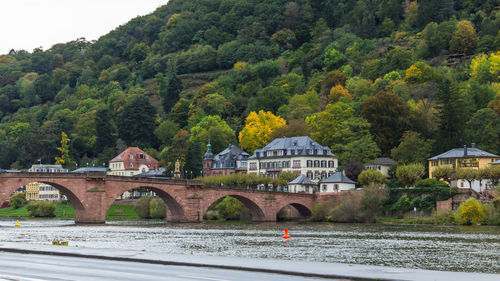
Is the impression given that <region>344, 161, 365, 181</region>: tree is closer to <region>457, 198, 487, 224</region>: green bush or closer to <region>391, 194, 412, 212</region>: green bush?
<region>391, 194, 412, 212</region>: green bush

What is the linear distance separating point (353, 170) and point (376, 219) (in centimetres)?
1813

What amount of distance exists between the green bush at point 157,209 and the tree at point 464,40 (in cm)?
7802

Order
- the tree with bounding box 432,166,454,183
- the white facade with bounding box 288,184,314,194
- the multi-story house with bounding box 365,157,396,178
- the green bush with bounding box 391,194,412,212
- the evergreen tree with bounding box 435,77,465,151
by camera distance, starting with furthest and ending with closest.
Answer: the white facade with bounding box 288,184,314,194, the multi-story house with bounding box 365,157,396,178, the evergreen tree with bounding box 435,77,465,151, the tree with bounding box 432,166,454,183, the green bush with bounding box 391,194,412,212

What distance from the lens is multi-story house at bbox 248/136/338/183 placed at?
12050 cm

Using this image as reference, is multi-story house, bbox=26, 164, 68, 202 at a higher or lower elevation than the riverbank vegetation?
higher

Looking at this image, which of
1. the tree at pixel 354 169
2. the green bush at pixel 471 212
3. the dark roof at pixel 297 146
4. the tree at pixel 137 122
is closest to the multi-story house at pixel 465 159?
the tree at pixel 354 169

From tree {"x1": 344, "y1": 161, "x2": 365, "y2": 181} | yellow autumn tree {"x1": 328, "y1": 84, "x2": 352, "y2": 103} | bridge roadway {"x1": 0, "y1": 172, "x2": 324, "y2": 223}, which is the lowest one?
bridge roadway {"x1": 0, "y1": 172, "x2": 324, "y2": 223}

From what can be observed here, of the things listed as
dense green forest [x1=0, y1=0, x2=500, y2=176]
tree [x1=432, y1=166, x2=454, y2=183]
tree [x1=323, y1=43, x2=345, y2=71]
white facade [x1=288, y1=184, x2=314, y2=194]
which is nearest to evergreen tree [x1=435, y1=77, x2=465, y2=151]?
dense green forest [x1=0, y1=0, x2=500, y2=176]

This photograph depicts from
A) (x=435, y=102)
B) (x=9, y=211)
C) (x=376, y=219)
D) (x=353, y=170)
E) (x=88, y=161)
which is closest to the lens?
(x=376, y=219)

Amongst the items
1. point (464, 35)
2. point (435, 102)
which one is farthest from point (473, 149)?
point (464, 35)

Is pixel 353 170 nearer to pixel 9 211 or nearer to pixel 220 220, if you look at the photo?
pixel 220 220

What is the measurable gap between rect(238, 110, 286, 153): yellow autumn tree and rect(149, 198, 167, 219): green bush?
33.0 metres

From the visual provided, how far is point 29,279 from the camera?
2389cm

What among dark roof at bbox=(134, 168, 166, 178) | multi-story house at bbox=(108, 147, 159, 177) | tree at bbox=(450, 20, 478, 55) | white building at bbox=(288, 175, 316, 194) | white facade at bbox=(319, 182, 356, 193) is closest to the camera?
white facade at bbox=(319, 182, 356, 193)
